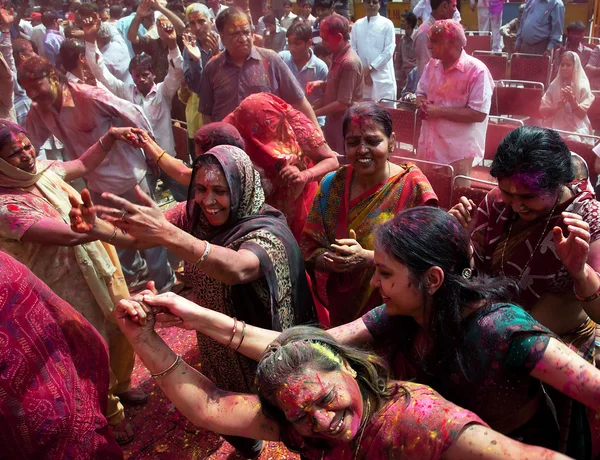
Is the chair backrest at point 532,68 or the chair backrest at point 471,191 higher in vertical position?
the chair backrest at point 532,68

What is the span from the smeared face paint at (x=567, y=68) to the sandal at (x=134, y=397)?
208 inches

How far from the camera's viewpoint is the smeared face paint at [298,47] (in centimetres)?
632

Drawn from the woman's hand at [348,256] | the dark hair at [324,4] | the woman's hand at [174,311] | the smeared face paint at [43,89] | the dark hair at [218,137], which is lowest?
the woman's hand at [348,256]

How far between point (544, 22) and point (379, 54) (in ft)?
10.3

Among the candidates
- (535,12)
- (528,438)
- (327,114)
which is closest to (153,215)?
(528,438)

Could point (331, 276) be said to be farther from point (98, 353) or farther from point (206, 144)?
point (98, 353)

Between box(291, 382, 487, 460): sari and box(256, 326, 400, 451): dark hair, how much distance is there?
0.03 meters

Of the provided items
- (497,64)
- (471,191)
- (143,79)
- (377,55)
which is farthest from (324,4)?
(471,191)

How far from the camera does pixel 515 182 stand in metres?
2.10

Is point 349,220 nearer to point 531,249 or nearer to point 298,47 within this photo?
point 531,249

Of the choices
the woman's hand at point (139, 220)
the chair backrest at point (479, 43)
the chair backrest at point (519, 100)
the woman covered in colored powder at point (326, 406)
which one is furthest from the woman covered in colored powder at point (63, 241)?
the chair backrest at point (479, 43)

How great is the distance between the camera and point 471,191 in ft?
11.7

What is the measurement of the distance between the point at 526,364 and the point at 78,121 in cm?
371

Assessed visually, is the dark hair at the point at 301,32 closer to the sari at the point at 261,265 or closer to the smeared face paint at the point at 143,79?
the smeared face paint at the point at 143,79
